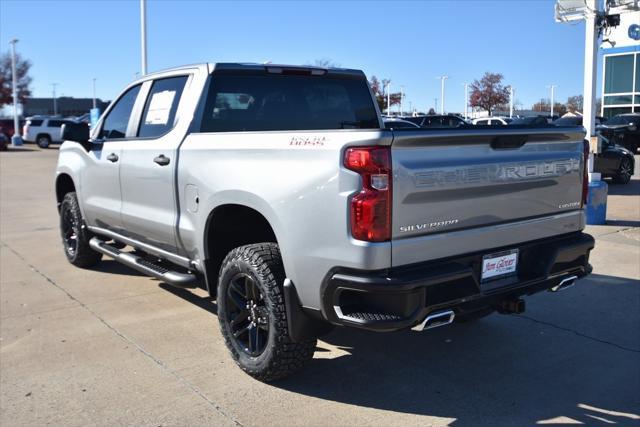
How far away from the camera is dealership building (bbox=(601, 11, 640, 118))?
39.6 metres

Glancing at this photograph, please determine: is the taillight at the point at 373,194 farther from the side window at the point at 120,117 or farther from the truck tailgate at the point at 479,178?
the side window at the point at 120,117

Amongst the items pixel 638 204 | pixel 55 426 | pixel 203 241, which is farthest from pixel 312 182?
pixel 638 204

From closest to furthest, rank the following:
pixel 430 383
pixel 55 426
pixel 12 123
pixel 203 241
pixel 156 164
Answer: pixel 55 426 < pixel 430 383 < pixel 203 241 < pixel 156 164 < pixel 12 123

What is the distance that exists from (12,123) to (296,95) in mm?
44628

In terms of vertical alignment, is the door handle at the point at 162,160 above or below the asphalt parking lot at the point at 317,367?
above

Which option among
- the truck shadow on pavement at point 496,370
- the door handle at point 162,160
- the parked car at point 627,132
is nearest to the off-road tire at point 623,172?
the parked car at point 627,132

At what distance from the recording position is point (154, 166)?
16.5 feet

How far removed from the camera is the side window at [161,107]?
511cm

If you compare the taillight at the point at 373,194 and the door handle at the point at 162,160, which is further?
the door handle at the point at 162,160

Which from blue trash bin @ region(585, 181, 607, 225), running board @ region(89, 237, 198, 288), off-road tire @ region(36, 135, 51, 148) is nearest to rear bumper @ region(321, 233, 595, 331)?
running board @ region(89, 237, 198, 288)

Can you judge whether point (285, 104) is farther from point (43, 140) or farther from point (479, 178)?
point (43, 140)

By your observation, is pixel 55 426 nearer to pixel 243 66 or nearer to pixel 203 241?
pixel 203 241

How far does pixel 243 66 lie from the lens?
501 cm

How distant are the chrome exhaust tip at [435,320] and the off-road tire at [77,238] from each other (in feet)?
14.7
